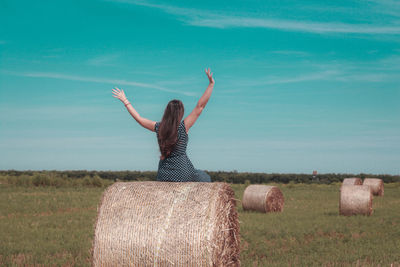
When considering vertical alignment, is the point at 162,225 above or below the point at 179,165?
below

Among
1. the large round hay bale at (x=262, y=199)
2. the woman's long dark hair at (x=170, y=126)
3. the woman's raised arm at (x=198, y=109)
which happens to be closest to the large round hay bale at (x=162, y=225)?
the woman's long dark hair at (x=170, y=126)

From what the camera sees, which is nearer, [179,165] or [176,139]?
[176,139]

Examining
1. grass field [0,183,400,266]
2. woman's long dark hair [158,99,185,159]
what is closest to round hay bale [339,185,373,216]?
grass field [0,183,400,266]

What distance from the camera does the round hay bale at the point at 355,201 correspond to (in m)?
18.6

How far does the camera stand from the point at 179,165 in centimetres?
681

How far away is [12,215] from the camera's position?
58.8 feet

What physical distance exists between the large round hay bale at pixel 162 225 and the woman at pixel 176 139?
0.72ft

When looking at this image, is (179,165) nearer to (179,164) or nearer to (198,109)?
(179,164)

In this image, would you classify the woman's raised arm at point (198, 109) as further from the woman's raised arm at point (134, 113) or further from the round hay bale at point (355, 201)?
the round hay bale at point (355, 201)

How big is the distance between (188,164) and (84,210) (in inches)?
556

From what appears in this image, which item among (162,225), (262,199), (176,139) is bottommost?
(262,199)

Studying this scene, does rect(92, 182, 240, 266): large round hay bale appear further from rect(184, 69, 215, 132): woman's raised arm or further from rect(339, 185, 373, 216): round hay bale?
rect(339, 185, 373, 216): round hay bale

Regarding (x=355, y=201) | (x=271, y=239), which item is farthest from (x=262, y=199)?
(x=271, y=239)

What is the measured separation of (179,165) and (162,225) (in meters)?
0.97
